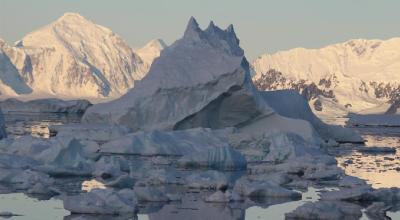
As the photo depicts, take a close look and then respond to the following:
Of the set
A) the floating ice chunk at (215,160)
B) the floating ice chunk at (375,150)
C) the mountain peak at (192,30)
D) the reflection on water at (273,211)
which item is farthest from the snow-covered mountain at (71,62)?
the reflection on water at (273,211)

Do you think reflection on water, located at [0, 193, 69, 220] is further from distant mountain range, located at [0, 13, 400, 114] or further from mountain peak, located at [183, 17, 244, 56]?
distant mountain range, located at [0, 13, 400, 114]

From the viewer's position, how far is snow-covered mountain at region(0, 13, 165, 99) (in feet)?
424

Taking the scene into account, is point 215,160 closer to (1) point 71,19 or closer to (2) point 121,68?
(2) point 121,68

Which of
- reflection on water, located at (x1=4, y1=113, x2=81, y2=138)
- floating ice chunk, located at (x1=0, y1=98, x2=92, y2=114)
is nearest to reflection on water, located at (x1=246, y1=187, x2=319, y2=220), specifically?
reflection on water, located at (x1=4, y1=113, x2=81, y2=138)

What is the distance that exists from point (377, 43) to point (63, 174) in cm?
15671

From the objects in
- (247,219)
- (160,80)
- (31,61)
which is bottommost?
(247,219)

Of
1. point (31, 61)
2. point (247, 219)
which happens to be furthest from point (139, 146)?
point (31, 61)

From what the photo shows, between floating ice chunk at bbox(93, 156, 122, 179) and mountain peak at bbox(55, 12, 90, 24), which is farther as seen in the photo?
mountain peak at bbox(55, 12, 90, 24)

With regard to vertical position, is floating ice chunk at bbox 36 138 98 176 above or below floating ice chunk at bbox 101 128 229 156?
below

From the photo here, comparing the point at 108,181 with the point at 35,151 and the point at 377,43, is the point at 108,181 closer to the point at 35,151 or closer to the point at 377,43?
the point at 35,151

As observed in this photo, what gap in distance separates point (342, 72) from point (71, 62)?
40.5 meters

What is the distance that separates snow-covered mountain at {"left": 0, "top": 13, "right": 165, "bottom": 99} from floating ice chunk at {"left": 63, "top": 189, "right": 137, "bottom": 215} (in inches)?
3710

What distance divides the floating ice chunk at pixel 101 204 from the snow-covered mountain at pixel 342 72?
91.9 meters

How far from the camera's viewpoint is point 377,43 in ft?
556
